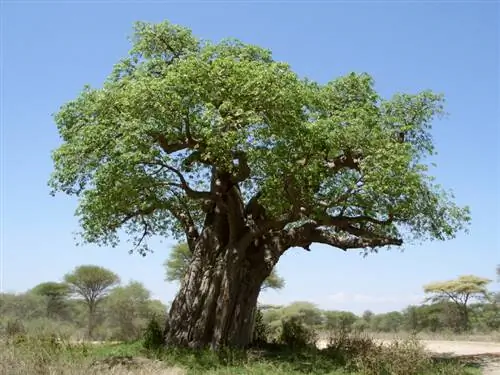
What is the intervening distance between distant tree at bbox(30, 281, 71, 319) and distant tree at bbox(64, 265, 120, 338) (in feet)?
4.41

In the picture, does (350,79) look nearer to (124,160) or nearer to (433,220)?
(433,220)

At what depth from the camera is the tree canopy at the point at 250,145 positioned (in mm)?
11914

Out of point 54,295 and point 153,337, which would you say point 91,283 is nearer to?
point 54,295

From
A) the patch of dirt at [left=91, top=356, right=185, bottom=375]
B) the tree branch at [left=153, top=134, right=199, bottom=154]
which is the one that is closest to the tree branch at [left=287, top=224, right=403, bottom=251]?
the tree branch at [left=153, top=134, right=199, bottom=154]

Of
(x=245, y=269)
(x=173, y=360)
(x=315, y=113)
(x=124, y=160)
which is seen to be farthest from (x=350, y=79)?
(x=173, y=360)

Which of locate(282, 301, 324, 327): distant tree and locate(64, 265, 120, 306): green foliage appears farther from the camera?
locate(282, 301, 324, 327): distant tree

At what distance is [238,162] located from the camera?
1353 centimetres

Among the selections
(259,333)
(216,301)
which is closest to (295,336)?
(259,333)

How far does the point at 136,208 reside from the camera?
14.9 metres

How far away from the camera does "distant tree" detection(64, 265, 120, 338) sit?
3522 cm

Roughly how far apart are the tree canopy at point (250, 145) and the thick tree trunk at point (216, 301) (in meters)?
0.98

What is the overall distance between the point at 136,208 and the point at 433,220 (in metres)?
7.90

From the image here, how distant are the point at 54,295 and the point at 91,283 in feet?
13.7

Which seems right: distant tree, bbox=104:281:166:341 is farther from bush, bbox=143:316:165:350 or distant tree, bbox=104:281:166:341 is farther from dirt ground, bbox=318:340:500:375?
dirt ground, bbox=318:340:500:375
